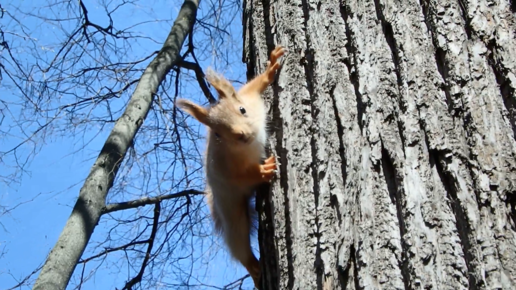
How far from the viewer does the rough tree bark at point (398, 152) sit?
1178mm

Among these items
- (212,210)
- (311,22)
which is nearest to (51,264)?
(212,210)

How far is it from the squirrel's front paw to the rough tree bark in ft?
0.38

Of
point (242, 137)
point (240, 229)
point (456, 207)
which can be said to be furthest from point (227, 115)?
point (456, 207)

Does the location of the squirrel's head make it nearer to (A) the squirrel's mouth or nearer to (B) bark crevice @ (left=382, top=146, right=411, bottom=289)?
(A) the squirrel's mouth

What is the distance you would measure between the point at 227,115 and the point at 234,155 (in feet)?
0.73

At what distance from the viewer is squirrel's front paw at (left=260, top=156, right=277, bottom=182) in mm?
1889

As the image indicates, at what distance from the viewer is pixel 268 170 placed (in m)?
1.94

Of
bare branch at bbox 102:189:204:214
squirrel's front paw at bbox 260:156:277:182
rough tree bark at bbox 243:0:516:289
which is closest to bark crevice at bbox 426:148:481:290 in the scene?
rough tree bark at bbox 243:0:516:289

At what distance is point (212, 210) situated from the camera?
2826mm

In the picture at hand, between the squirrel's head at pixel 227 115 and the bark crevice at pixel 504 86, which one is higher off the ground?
the squirrel's head at pixel 227 115

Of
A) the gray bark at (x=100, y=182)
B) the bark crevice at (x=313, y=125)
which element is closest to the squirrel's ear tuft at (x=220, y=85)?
the gray bark at (x=100, y=182)

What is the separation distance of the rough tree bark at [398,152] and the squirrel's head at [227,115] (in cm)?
83

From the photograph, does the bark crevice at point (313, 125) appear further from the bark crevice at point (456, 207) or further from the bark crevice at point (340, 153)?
the bark crevice at point (456, 207)

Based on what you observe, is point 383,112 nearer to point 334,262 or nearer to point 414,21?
point 414,21
